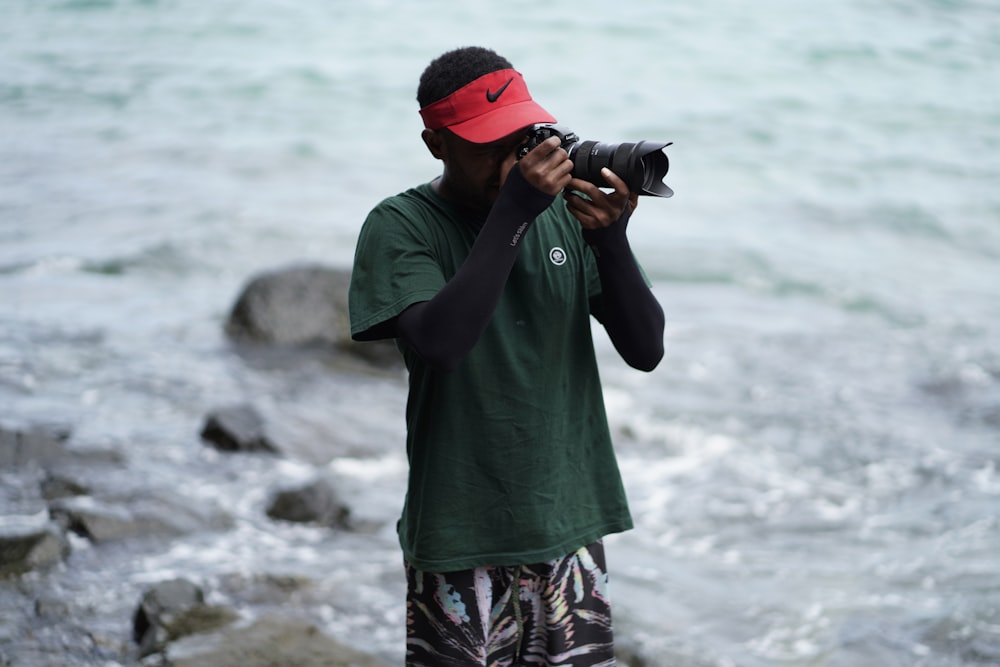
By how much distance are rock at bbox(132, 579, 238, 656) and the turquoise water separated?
0.24 meters

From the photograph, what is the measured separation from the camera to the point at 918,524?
5656mm

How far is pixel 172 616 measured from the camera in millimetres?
4059

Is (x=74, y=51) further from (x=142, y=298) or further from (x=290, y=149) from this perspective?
(x=142, y=298)

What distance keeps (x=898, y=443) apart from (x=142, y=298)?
5418mm

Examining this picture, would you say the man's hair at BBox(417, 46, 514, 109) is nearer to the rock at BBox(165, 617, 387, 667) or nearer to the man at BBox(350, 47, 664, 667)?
the man at BBox(350, 47, 664, 667)

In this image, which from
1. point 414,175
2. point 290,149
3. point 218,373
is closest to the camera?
point 218,373

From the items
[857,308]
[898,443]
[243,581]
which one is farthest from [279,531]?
[857,308]

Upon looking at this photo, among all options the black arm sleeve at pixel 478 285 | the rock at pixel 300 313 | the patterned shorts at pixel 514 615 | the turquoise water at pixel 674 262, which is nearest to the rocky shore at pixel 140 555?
the turquoise water at pixel 674 262

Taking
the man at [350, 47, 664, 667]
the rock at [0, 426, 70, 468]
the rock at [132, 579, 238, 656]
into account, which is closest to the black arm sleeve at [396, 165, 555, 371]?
the man at [350, 47, 664, 667]

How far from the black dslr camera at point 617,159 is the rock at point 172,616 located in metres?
2.45

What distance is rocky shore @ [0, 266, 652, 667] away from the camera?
392 centimetres

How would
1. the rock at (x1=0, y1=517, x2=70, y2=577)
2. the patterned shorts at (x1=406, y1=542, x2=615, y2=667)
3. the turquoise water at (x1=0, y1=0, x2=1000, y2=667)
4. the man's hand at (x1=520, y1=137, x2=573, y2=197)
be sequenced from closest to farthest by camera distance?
the man's hand at (x1=520, y1=137, x2=573, y2=197)
the patterned shorts at (x1=406, y1=542, x2=615, y2=667)
the rock at (x1=0, y1=517, x2=70, y2=577)
the turquoise water at (x1=0, y1=0, x2=1000, y2=667)

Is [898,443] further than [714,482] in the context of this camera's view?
Yes

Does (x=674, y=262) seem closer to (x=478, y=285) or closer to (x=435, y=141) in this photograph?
(x=435, y=141)
